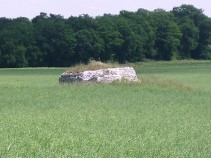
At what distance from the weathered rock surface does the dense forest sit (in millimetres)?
63107

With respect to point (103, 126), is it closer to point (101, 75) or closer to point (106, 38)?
point (101, 75)

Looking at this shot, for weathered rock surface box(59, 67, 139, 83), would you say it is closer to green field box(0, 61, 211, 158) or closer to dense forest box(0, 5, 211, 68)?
green field box(0, 61, 211, 158)

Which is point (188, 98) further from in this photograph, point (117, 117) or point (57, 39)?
point (57, 39)

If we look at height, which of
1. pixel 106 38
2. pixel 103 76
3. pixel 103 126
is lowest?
pixel 103 76

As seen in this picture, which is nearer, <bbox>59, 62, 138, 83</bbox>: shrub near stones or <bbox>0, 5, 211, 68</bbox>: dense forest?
<bbox>59, 62, 138, 83</bbox>: shrub near stones

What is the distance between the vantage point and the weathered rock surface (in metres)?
37.2

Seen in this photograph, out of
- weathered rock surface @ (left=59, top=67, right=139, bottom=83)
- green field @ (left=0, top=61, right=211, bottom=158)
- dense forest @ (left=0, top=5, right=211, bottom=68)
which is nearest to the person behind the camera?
green field @ (left=0, top=61, right=211, bottom=158)

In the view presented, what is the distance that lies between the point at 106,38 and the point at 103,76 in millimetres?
76442

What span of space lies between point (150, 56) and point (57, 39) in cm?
1898

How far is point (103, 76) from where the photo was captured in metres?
37.3

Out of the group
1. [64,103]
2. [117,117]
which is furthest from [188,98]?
[117,117]

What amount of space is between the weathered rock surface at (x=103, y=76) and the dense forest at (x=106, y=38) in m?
63.1

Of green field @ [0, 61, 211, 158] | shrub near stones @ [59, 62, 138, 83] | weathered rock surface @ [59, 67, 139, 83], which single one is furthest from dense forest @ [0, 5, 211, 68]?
green field @ [0, 61, 211, 158]

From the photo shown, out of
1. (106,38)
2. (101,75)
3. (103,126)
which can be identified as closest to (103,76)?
(101,75)
